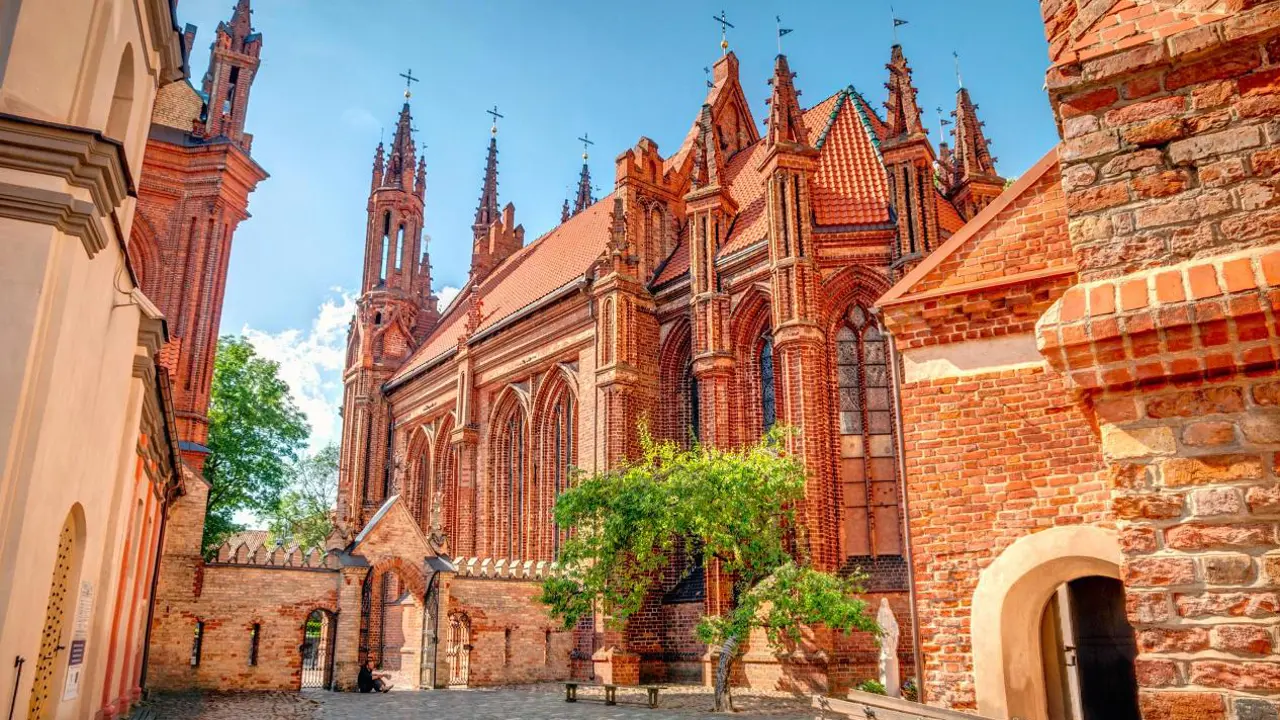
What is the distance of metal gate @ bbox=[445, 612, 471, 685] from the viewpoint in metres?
22.9

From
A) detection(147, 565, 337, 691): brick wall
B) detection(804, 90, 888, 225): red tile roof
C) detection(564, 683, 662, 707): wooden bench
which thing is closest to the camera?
detection(564, 683, 662, 707): wooden bench

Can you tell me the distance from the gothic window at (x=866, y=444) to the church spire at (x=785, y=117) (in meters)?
4.31

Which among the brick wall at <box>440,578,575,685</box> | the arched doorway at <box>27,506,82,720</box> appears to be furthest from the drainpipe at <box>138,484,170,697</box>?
the arched doorway at <box>27,506,82,720</box>

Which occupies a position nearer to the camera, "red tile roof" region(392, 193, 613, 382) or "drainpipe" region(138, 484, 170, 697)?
"drainpipe" region(138, 484, 170, 697)

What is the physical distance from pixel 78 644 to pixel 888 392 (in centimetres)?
1607

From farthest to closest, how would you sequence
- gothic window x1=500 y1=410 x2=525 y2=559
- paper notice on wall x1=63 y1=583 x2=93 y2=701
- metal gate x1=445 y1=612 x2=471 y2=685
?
gothic window x1=500 y1=410 x2=525 y2=559
metal gate x1=445 y1=612 x2=471 y2=685
paper notice on wall x1=63 y1=583 x2=93 y2=701

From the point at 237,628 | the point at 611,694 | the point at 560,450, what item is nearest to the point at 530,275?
the point at 560,450

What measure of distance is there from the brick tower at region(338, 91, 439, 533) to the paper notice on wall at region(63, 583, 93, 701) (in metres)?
28.5

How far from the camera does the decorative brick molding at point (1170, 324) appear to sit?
2957mm

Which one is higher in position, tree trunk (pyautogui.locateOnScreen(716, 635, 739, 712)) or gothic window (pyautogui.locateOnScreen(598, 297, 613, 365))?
gothic window (pyautogui.locateOnScreen(598, 297, 613, 365))

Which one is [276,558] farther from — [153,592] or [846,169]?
[846,169]

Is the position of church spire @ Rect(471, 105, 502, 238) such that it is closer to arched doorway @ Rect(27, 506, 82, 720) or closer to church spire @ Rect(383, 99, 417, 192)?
church spire @ Rect(383, 99, 417, 192)

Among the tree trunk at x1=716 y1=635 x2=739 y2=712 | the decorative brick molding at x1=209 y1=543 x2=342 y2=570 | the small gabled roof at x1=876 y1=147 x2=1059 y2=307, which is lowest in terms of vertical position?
the tree trunk at x1=716 y1=635 x2=739 y2=712

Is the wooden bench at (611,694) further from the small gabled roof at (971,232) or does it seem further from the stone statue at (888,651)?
the small gabled roof at (971,232)
